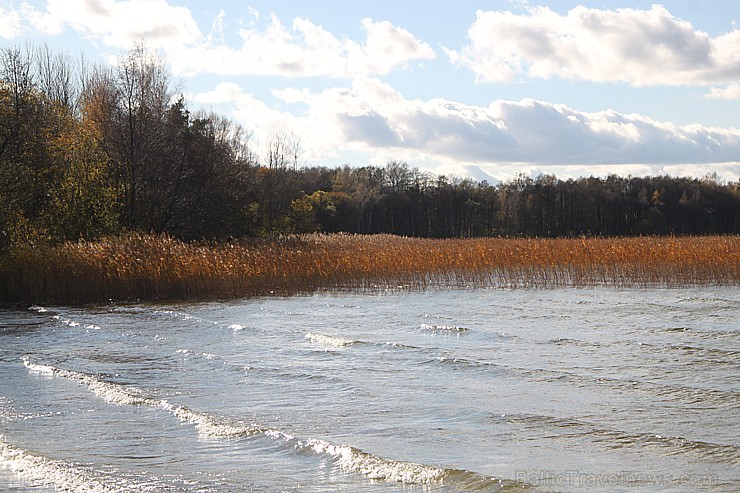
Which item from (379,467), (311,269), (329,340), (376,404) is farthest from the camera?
(311,269)

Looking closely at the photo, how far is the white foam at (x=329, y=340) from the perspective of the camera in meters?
13.9

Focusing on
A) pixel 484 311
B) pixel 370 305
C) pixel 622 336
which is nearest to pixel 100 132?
pixel 370 305

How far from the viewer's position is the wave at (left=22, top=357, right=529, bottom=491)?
6.20 m

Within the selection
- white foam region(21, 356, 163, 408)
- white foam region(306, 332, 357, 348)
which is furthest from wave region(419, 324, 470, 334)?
white foam region(21, 356, 163, 408)

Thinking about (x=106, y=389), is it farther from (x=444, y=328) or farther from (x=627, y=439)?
(x=444, y=328)

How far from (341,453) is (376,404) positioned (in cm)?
207

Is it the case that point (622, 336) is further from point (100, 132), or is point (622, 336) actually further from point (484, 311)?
point (100, 132)

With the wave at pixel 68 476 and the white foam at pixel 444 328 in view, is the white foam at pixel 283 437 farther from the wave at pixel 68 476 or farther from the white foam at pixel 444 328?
the white foam at pixel 444 328

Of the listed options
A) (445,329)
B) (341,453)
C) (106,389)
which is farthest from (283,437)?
(445,329)

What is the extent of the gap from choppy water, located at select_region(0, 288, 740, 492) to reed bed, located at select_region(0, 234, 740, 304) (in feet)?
15.3

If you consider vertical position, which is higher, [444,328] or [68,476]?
[444,328]

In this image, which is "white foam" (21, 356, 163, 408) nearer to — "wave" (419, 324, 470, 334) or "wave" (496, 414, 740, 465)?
"wave" (496, 414, 740, 465)

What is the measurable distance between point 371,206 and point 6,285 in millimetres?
63525

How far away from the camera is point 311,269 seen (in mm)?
24484
